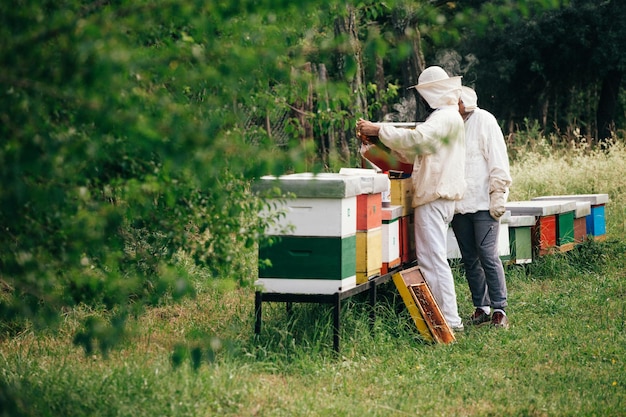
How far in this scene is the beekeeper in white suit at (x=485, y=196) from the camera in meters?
6.68

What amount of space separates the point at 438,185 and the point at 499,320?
1216mm

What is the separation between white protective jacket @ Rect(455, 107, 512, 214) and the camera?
667 centimetres

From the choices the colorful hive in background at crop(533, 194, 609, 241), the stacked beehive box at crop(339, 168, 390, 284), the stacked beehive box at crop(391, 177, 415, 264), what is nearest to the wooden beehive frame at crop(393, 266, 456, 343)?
the stacked beehive box at crop(339, 168, 390, 284)

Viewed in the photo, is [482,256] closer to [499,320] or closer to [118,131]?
[499,320]

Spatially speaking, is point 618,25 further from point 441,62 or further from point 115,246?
point 115,246

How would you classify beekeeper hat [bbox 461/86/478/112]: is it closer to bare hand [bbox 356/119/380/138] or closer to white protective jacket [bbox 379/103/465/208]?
white protective jacket [bbox 379/103/465/208]

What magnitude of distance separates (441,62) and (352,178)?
1875 centimetres

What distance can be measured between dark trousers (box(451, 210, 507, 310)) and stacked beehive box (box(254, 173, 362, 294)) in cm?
155

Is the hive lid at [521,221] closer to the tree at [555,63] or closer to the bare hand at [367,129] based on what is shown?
the bare hand at [367,129]

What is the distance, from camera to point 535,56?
23.7 metres

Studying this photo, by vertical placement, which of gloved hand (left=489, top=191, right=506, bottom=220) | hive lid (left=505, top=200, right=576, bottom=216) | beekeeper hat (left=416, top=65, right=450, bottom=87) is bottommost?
hive lid (left=505, top=200, right=576, bottom=216)

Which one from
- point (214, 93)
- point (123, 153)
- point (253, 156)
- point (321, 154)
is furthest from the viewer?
point (321, 154)

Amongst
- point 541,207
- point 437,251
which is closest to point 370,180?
point 437,251

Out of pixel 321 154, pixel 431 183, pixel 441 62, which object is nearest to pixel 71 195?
pixel 431 183
